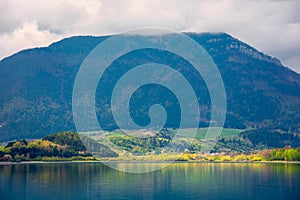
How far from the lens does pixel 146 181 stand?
10131 cm

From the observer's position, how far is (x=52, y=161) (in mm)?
195125

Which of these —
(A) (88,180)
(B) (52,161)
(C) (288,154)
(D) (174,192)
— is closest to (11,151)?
(B) (52,161)

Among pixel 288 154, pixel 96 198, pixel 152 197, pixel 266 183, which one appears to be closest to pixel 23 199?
pixel 96 198

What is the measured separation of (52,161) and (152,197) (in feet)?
415

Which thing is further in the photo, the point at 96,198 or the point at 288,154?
the point at 288,154

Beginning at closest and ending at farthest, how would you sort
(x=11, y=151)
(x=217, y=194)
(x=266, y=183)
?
(x=217, y=194), (x=266, y=183), (x=11, y=151)

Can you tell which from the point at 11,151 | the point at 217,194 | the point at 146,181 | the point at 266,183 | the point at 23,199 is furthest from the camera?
the point at 11,151

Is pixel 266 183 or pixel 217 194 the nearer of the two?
pixel 217 194

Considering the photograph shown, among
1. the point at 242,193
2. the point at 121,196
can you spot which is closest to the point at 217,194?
the point at 242,193

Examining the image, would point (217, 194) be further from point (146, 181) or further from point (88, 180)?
point (88, 180)

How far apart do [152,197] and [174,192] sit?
7.33 meters

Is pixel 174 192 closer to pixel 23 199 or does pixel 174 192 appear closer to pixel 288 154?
pixel 23 199

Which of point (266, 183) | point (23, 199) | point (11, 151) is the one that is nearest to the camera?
point (23, 199)

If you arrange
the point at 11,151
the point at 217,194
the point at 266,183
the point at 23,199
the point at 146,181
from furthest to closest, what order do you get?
the point at 11,151, the point at 146,181, the point at 266,183, the point at 217,194, the point at 23,199
